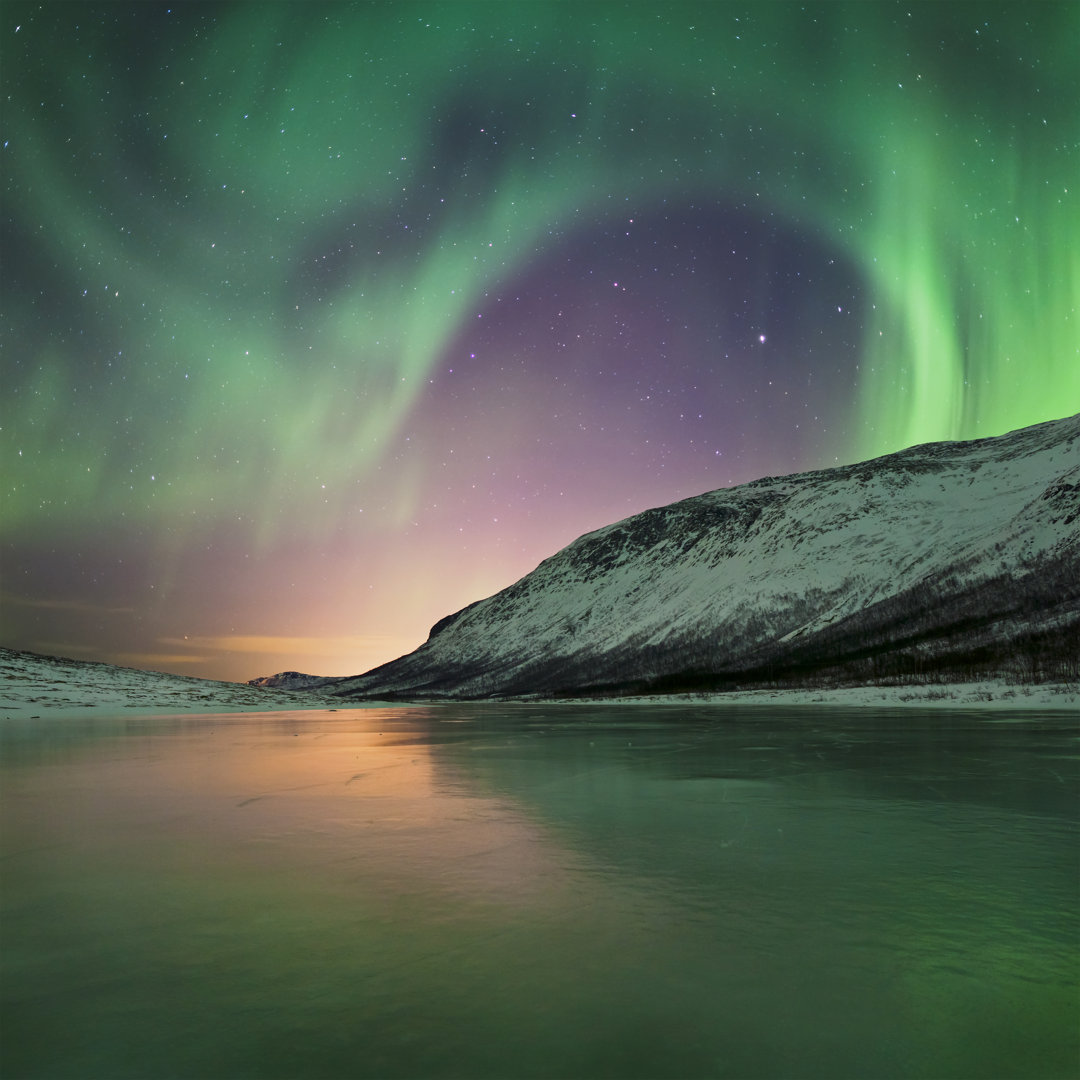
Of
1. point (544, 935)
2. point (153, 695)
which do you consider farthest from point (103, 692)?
point (544, 935)

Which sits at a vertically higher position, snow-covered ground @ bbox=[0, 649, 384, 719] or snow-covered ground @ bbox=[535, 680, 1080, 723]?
snow-covered ground @ bbox=[0, 649, 384, 719]

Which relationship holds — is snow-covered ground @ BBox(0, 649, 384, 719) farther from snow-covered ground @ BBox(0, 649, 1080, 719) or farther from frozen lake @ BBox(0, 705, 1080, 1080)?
frozen lake @ BBox(0, 705, 1080, 1080)

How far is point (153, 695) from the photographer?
9988cm

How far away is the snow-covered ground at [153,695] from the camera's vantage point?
85125 mm

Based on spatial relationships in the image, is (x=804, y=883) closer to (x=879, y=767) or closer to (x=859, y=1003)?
(x=859, y=1003)

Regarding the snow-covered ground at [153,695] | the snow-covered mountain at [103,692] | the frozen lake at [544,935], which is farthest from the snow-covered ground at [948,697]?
the frozen lake at [544,935]

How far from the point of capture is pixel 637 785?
20719 millimetres

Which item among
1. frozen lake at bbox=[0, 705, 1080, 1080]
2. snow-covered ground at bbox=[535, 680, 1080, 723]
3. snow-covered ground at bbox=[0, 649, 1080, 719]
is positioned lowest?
snow-covered ground at bbox=[535, 680, 1080, 723]

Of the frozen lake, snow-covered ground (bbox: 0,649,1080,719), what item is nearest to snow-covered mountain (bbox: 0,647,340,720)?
snow-covered ground (bbox: 0,649,1080,719)

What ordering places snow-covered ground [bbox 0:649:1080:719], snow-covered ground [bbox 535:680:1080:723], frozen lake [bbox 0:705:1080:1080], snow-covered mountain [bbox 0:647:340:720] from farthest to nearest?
1. snow-covered ground [bbox 535:680:1080:723]
2. snow-covered ground [bbox 0:649:1080:719]
3. snow-covered mountain [bbox 0:647:340:720]
4. frozen lake [bbox 0:705:1080:1080]

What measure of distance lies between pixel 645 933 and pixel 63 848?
10075 millimetres

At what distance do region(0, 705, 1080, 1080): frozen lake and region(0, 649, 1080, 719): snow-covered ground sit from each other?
7250 cm

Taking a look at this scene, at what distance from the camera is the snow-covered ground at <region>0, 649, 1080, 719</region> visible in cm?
8512

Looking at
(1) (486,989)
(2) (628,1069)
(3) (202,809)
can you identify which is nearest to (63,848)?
(3) (202,809)
